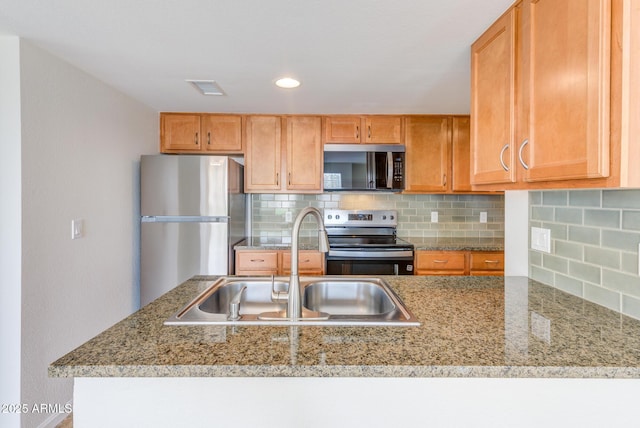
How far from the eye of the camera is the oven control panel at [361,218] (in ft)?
11.9

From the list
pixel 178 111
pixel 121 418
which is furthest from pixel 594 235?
pixel 178 111

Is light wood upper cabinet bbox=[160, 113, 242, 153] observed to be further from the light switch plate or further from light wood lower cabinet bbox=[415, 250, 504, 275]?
the light switch plate

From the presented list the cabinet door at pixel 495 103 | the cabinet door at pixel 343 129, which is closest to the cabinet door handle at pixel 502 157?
the cabinet door at pixel 495 103

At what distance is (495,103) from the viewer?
1.49m

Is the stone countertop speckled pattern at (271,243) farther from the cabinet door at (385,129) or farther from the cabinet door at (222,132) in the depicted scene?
the cabinet door at (385,129)

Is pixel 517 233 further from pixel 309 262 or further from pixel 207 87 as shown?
pixel 207 87

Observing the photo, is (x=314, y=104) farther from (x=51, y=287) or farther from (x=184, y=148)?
(x=51, y=287)

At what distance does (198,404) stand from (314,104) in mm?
2525

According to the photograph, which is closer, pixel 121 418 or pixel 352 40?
pixel 121 418

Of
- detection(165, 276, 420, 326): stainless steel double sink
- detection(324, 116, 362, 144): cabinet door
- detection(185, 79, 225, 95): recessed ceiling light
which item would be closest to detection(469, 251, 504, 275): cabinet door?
detection(324, 116, 362, 144): cabinet door

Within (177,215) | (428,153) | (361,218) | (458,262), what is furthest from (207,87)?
(458,262)

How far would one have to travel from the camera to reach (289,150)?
11.0 feet

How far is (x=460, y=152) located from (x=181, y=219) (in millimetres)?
2522

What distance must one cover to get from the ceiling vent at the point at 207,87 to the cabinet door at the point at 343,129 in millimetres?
1040
